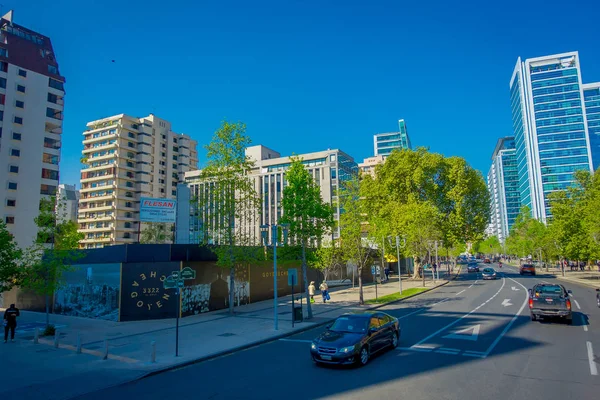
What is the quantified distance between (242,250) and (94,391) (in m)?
16.1

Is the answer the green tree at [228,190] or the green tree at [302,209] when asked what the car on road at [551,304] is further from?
the green tree at [228,190]

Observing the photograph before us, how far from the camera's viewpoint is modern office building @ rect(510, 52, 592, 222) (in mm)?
139250

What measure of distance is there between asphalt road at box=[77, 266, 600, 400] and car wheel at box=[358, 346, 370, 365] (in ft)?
0.61

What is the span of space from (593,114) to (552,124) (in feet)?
59.2

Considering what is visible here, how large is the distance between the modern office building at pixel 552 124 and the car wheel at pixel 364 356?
15028 cm

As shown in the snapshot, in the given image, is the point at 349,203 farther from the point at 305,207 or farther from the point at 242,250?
the point at 242,250

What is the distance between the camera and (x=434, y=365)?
11461 mm

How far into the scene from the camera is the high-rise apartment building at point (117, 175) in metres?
78.7

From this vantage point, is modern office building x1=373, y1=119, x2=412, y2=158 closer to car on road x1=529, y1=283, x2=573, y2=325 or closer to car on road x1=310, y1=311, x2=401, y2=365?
car on road x1=529, y1=283, x2=573, y2=325

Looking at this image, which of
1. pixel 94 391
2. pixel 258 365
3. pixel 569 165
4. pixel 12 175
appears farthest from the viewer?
pixel 569 165

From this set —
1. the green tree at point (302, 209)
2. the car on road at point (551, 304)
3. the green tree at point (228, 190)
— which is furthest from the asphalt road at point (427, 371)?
the green tree at point (228, 190)

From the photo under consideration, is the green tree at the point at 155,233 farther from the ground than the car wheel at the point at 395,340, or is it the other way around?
the green tree at the point at 155,233

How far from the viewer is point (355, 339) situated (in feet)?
38.8

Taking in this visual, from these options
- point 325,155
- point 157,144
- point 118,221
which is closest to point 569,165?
point 325,155
